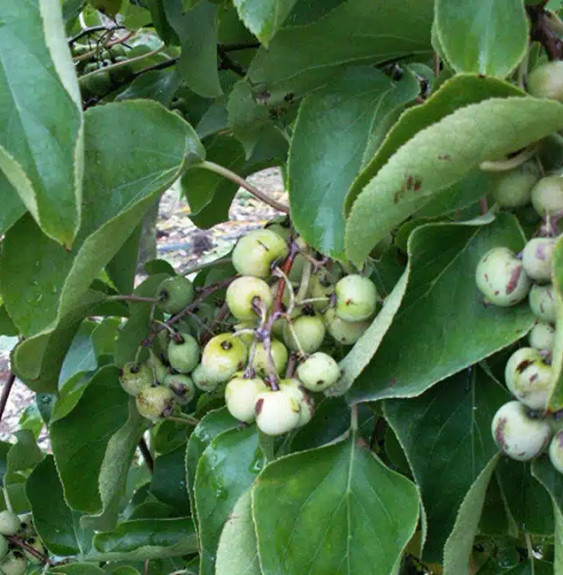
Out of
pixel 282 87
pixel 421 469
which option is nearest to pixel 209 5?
pixel 282 87

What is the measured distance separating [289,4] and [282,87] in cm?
17

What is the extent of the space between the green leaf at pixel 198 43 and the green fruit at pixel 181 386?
0.32 m

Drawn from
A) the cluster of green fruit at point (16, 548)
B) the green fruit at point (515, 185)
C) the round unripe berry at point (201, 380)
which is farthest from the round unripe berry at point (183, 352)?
the cluster of green fruit at point (16, 548)

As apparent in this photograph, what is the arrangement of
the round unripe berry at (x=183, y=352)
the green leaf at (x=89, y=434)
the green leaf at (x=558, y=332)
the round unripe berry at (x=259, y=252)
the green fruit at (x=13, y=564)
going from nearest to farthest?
1. the green leaf at (x=558, y=332)
2. the round unripe berry at (x=259, y=252)
3. the round unripe berry at (x=183, y=352)
4. the green leaf at (x=89, y=434)
5. the green fruit at (x=13, y=564)

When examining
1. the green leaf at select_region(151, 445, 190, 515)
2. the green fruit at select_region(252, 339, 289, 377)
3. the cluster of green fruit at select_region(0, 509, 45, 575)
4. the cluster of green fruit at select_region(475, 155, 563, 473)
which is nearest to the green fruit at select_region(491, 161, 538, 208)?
the cluster of green fruit at select_region(475, 155, 563, 473)

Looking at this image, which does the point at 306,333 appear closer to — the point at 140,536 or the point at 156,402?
the point at 156,402

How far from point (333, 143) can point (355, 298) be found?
16 cm

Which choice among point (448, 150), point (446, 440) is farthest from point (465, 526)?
point (448, 150)

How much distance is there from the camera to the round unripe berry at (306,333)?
0.72 meters

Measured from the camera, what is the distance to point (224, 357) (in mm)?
727

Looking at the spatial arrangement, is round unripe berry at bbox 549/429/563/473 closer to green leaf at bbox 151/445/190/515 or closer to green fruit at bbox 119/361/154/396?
green fruit at bbox 119/361/154/396

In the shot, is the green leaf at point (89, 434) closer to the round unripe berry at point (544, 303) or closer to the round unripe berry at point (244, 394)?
the round unripe berry at point (244, 394)

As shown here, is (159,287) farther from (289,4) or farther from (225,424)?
(289,4)

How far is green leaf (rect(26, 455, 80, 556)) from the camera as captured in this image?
3.83 feet
